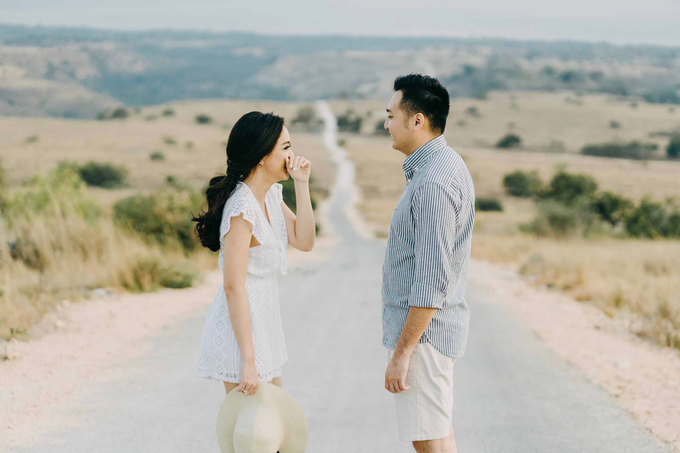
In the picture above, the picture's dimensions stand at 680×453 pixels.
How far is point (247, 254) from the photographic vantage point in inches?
112

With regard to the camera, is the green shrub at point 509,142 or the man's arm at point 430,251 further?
the green shrub at point 509,142

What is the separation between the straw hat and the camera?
9.30 feet

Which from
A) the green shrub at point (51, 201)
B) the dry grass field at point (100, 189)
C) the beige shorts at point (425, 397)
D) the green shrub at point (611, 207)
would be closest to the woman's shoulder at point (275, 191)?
the beige shorts at point (425, 397)

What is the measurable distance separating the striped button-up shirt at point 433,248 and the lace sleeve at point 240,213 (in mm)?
615

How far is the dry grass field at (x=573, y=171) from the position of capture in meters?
9.48

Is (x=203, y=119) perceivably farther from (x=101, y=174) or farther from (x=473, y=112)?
(x=101, y=174)

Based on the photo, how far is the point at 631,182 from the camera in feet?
155

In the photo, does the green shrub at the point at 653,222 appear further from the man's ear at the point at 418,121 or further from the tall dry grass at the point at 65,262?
the man's ear at the point at 418,121

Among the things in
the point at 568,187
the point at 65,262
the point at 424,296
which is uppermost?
the point at 424,296

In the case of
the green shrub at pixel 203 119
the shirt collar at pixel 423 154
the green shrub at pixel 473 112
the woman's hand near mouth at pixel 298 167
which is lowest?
the green shrub at pixel 203 119

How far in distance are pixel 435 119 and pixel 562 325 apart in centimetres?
594

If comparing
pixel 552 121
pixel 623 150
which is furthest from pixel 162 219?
pixel 552 121

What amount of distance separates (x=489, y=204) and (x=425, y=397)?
4297 cm

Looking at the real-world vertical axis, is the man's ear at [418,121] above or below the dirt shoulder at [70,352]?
above
